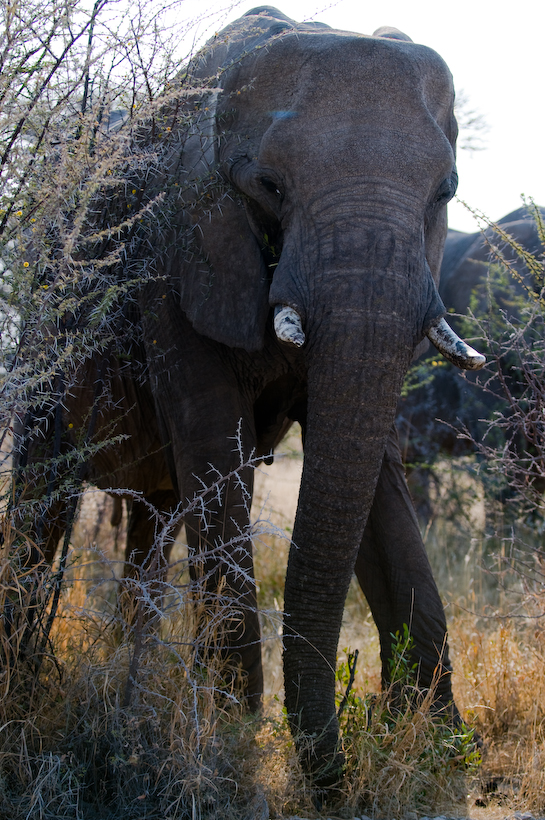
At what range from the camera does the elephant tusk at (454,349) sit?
11.0 ft

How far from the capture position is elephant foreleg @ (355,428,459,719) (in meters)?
4.03

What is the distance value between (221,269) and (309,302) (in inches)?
24.7

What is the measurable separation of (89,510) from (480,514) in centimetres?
425

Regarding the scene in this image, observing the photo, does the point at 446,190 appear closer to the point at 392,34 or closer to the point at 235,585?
the point at 392,34

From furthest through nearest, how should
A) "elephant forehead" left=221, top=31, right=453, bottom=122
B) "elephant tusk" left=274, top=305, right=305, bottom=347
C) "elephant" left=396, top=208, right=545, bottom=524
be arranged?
"elephant" left=396, top=208, right=545, bottom=524 < "elephant forehead" left=221, top=31, right=453, bottom=122 < "elephant tusk" left=274, top=305, right=305, bottom=347

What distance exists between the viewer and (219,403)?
13.3 ft

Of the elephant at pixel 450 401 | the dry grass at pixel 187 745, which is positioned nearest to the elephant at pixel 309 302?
the dry grass at pixel 187 745

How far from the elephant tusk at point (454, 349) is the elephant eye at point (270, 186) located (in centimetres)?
86

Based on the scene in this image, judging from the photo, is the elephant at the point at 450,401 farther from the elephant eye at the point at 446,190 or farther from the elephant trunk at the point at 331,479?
the elephant trunk at the point at 331,479

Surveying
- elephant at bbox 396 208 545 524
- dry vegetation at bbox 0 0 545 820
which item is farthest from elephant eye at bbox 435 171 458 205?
elephant at bbox 396 208 545 524

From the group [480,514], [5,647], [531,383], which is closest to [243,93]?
[531,383]

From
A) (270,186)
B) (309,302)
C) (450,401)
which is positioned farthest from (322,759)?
(450,401)

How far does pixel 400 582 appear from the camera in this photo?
13.5 feet

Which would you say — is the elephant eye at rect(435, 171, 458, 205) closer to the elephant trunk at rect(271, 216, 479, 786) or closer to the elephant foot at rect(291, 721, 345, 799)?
the elephant trunk at rect(271, 216, 479, 786)
